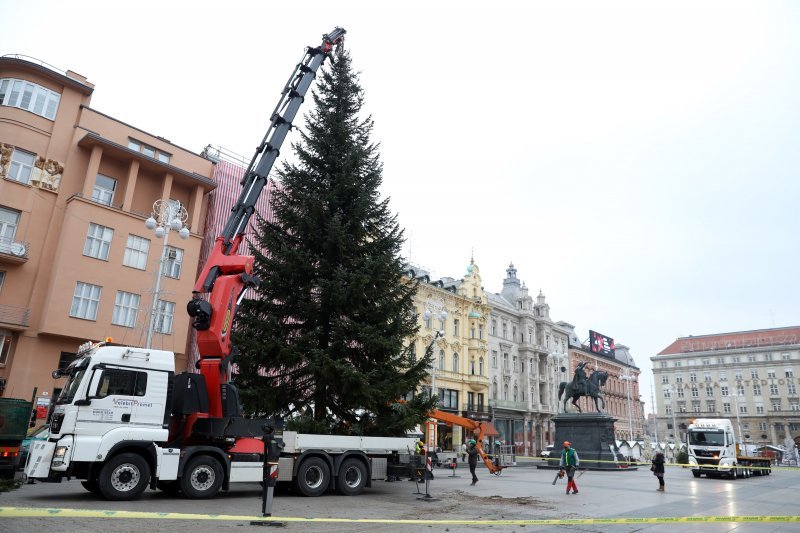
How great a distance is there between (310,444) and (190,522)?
187 inches

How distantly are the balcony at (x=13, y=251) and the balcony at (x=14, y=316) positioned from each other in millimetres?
2295

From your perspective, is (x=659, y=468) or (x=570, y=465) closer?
(x=570, y=465)

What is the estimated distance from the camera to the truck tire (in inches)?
543

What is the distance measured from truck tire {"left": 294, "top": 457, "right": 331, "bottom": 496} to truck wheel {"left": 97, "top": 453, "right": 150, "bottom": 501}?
12.5 ft

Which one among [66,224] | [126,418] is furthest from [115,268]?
[126,418]

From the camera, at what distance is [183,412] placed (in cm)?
1316

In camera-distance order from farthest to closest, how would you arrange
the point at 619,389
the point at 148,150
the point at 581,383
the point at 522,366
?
the point at 619,389, the point at 522,366, the point at 581,383, the point at 148,150

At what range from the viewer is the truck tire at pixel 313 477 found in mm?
13797

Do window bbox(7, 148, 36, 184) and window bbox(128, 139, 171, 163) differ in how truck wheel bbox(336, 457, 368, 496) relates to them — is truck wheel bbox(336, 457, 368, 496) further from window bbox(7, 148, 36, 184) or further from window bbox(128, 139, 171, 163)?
window bbox(128, 139, 171, 163)

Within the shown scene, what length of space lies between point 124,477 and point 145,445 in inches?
29.1

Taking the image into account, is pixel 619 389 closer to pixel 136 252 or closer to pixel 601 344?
pixel 601 344

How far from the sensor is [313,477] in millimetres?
14086

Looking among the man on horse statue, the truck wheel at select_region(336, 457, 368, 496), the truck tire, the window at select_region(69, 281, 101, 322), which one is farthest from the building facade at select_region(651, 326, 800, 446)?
the truck tire

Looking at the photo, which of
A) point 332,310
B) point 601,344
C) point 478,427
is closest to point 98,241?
point 332,310
